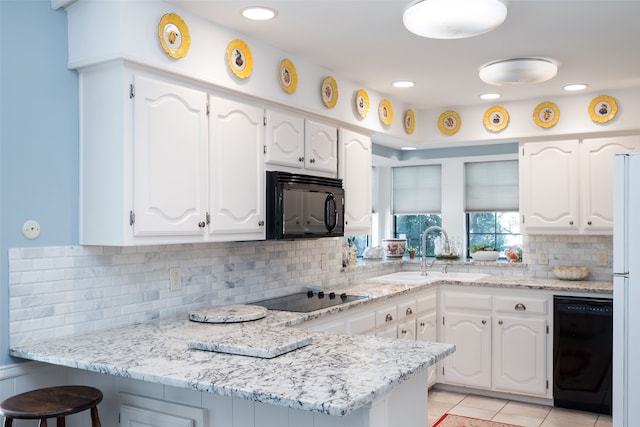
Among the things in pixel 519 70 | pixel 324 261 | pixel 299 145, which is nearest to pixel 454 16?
pixel 519 70

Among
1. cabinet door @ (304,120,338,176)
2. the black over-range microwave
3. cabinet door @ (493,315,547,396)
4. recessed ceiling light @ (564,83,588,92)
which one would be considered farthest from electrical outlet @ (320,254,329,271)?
recessed ceiling light @ (564,83,588,92)

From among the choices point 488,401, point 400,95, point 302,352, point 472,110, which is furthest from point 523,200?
point 302,352

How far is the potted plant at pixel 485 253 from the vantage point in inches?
212

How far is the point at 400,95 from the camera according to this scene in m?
4.79

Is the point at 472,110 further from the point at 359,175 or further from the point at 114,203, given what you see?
the point at 114,203

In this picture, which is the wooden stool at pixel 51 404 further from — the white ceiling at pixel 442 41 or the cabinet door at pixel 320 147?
the cabinet door at pixel 320 147

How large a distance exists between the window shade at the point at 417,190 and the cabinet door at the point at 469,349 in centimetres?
139

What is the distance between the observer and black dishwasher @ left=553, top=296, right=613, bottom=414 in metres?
4.24

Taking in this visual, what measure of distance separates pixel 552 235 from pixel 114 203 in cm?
386

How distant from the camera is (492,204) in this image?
5.59m

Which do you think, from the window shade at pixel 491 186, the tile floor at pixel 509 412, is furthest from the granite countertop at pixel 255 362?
the window shade at pixel 491 186

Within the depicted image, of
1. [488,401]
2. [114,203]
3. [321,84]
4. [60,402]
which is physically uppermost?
[321,84]

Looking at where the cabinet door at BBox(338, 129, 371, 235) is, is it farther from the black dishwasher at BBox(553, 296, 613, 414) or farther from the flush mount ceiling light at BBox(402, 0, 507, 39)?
the black dishwasher at BBox(553, 296, 613, 414)

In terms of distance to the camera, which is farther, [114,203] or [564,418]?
[564,418]
